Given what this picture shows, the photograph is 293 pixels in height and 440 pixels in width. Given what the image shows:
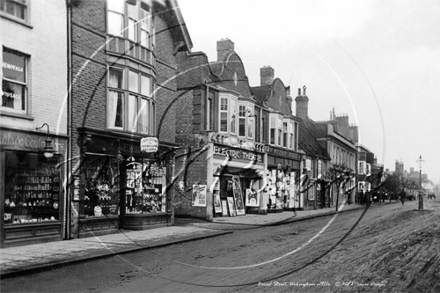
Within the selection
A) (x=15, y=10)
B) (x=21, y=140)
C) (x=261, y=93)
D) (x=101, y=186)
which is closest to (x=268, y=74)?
(x=21, y=140)

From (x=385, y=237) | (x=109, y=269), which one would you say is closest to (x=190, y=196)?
(x=385, y=237)

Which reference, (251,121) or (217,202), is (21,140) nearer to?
(217,202)

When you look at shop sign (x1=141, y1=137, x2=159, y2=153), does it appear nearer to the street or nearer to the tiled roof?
the street

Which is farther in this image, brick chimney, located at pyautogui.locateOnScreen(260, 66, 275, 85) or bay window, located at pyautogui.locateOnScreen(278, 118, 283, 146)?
bay window, located at pyautogui.locateOnScreen(278, 118, 283, 146)

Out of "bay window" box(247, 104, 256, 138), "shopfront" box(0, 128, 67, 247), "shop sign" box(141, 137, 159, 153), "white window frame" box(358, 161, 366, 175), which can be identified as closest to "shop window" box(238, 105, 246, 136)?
"bay window" box(247, 104, 256, 138)

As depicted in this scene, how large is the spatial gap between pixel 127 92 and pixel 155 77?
76.2 inches

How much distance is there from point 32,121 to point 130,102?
373 centimetres

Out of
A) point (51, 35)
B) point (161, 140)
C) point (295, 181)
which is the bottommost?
point (295, 181)

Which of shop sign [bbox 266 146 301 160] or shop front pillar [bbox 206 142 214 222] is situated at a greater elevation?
shop sign [bbox 266 146 301 160]

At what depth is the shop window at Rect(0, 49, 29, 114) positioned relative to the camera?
1038cm

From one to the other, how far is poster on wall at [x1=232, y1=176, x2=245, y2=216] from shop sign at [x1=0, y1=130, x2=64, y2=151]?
1258cm

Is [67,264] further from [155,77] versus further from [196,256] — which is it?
[155,77]

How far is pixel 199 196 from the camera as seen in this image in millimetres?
19703

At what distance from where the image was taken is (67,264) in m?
8.65
